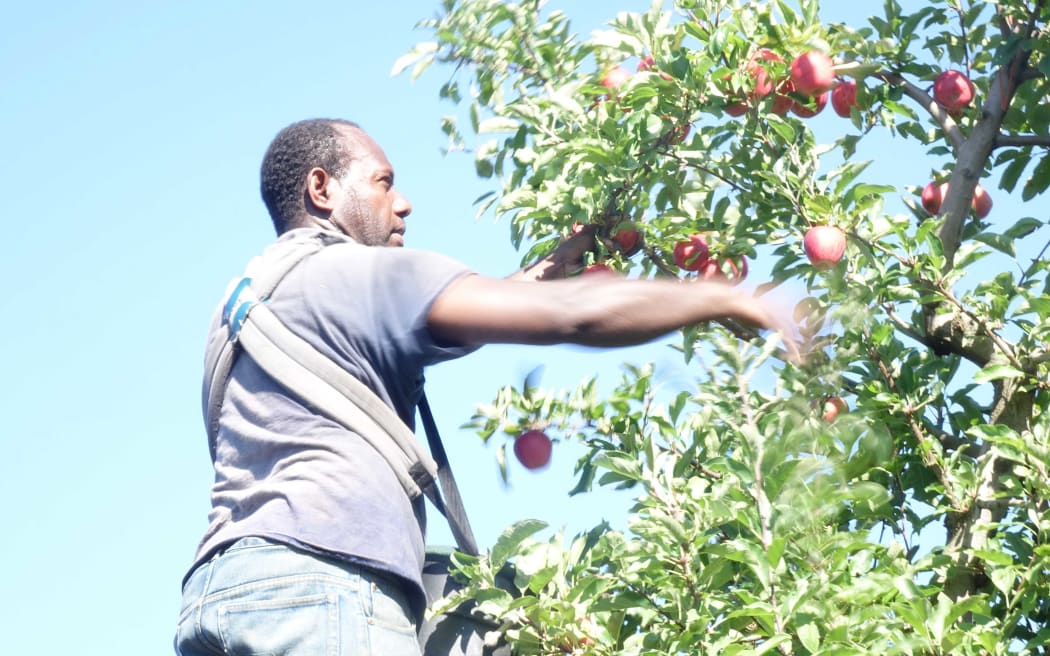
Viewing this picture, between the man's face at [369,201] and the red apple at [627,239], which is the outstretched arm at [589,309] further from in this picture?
the red apple at [627,239]

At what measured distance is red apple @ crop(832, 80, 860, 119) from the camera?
365 centimetres

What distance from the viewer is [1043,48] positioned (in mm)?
3508

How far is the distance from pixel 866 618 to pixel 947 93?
1660 mm

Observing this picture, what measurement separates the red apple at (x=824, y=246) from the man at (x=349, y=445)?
0.96 meters

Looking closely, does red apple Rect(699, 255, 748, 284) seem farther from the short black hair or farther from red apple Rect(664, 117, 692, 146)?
the short black hair

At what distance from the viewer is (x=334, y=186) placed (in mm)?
2861

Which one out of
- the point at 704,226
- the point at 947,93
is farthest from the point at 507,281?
the point at 947,93

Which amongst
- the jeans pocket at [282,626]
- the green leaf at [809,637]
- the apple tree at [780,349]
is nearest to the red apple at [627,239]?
the apple tree at [780,349]

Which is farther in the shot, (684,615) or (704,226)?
(704,226)

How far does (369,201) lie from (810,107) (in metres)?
1.18

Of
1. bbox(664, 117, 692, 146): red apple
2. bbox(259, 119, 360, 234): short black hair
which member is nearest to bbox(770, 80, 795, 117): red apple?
bbox(664, 117, 692, 146): red apple

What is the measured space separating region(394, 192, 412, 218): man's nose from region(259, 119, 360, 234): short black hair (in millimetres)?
121

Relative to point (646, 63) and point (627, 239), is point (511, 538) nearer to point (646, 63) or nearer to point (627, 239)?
point (627, 239)

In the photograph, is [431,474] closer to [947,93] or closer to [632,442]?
[632,442]
